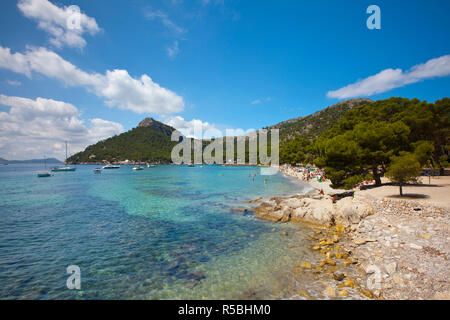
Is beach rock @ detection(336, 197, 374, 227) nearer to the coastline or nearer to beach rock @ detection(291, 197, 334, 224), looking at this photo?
the coastline

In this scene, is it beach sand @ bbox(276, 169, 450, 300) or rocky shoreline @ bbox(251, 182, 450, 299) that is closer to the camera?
beach sand @ bbox(276, 169, 450, 300)

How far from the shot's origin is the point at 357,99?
18062 centimetres

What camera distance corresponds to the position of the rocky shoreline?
674 centimetres

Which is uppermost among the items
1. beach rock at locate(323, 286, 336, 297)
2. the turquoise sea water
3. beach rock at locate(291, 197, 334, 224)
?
beach rock at locate(291, 197, 334, 224)

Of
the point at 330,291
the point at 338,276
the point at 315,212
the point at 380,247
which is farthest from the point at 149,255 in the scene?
the point at 315,212

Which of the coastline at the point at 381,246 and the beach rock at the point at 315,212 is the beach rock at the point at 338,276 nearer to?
the coastline at the point at 381,246

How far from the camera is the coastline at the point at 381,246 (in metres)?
6.75

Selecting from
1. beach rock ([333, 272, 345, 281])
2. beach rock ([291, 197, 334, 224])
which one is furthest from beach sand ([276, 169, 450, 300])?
beach rock ([291, 197, 334, 224])

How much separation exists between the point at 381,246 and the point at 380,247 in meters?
0.11

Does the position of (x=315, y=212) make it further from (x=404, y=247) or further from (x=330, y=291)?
(x=330, y=291)

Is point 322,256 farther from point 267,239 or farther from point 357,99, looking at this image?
point 357,99

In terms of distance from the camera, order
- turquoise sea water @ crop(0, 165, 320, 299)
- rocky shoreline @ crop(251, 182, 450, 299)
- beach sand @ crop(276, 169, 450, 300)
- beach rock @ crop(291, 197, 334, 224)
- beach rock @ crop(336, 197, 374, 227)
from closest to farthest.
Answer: beach sand @ crop(276, 169, 450, 300), rocky shoreline @ crop(251, 182, 450, 299), turquoise sea water @ crop(0, 165, 320, 299), beach rock @ crop(336, 197, 374, 227), beach rock @ crop(291, 197, 334, 224)
